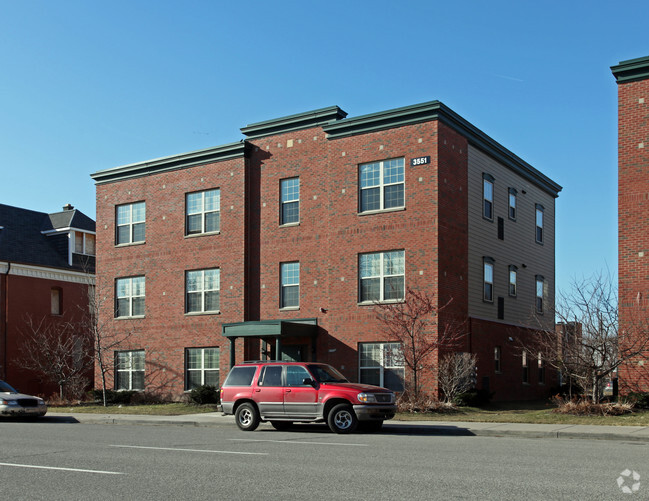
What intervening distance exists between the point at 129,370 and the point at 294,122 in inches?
557

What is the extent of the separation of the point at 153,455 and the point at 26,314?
32.3 meters

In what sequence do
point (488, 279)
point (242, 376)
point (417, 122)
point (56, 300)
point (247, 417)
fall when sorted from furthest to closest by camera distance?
point (56, 300) → point (488, 279) → point (417, 122) → point (242, 376) → point (247, 417)

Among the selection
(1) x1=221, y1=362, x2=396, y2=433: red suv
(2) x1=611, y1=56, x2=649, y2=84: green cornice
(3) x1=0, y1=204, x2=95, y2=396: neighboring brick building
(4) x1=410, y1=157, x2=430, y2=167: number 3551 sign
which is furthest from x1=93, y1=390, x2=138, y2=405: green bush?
(2) x1=611, y1=56, x2=649, y2=84: green cornice

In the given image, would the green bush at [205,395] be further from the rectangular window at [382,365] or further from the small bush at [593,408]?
the small bush at [593,408]

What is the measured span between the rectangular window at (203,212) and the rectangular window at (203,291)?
1887mm

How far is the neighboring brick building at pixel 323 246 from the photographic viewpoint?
2831cm

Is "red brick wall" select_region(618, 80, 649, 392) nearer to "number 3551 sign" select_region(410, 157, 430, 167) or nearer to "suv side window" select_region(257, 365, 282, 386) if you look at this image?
"number 3551 sign" select_region(410, 157, 430, 167)

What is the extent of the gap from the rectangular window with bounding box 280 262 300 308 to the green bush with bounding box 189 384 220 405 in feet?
14.5

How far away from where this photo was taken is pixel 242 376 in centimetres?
2041

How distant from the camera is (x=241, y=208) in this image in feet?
106

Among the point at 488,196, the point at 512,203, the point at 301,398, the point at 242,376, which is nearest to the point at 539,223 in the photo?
the point at 512,203

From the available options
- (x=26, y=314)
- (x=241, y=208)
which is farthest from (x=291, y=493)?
(x=26, y=314)

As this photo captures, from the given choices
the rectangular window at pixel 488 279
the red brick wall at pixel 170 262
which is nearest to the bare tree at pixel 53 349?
the red brick wall at pixel 170 262

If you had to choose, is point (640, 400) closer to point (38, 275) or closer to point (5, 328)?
point (5, 328)
